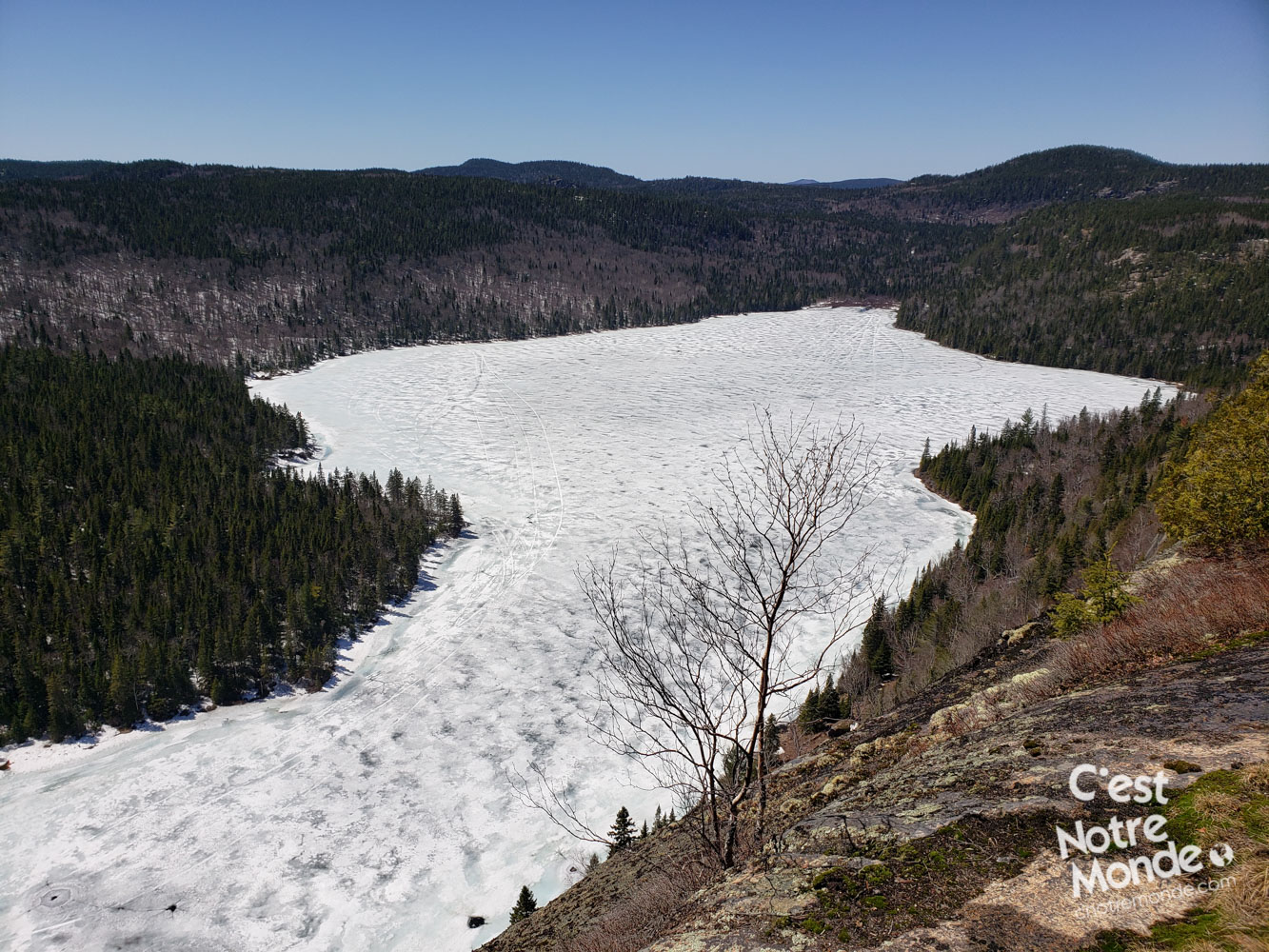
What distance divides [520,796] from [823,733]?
1003cm

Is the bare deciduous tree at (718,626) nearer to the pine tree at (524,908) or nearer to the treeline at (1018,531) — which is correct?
the treeline at (1018,531)

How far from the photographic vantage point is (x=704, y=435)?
60.0 m

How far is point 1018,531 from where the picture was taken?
1481 inches

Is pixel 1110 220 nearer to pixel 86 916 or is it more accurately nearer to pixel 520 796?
pixel 520 796

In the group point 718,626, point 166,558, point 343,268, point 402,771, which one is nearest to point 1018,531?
point 718,626

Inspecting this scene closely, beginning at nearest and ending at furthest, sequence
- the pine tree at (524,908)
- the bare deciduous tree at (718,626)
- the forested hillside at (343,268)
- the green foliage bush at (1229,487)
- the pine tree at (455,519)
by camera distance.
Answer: the green foliage bush at (1229,487)
the bare deciduous tree at (718,626)
the pine tree at (524,908)
the pine tree at (455,519)
the forested hillside at (343,268)

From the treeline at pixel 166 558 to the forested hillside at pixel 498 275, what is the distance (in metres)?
51.8

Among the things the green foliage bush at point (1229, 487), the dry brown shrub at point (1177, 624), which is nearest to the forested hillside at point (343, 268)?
the green foliage bush at point (1229, 487)

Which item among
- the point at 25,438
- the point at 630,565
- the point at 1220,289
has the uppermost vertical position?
the point at 1220,289

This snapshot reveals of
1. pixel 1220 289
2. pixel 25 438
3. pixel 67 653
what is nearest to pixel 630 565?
pixel 67 653

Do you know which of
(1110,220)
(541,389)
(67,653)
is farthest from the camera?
(1110,220)

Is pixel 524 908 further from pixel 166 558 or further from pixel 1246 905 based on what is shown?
pixel 166 558

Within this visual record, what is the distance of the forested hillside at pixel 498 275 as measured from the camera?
101 meters

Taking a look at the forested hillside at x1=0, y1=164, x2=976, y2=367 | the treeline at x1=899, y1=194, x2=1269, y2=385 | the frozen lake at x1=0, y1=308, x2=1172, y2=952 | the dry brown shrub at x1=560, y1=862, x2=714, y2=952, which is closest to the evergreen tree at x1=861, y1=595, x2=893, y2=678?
the frozen lake at x1=0, y1=308, x2=1172, y2=952
